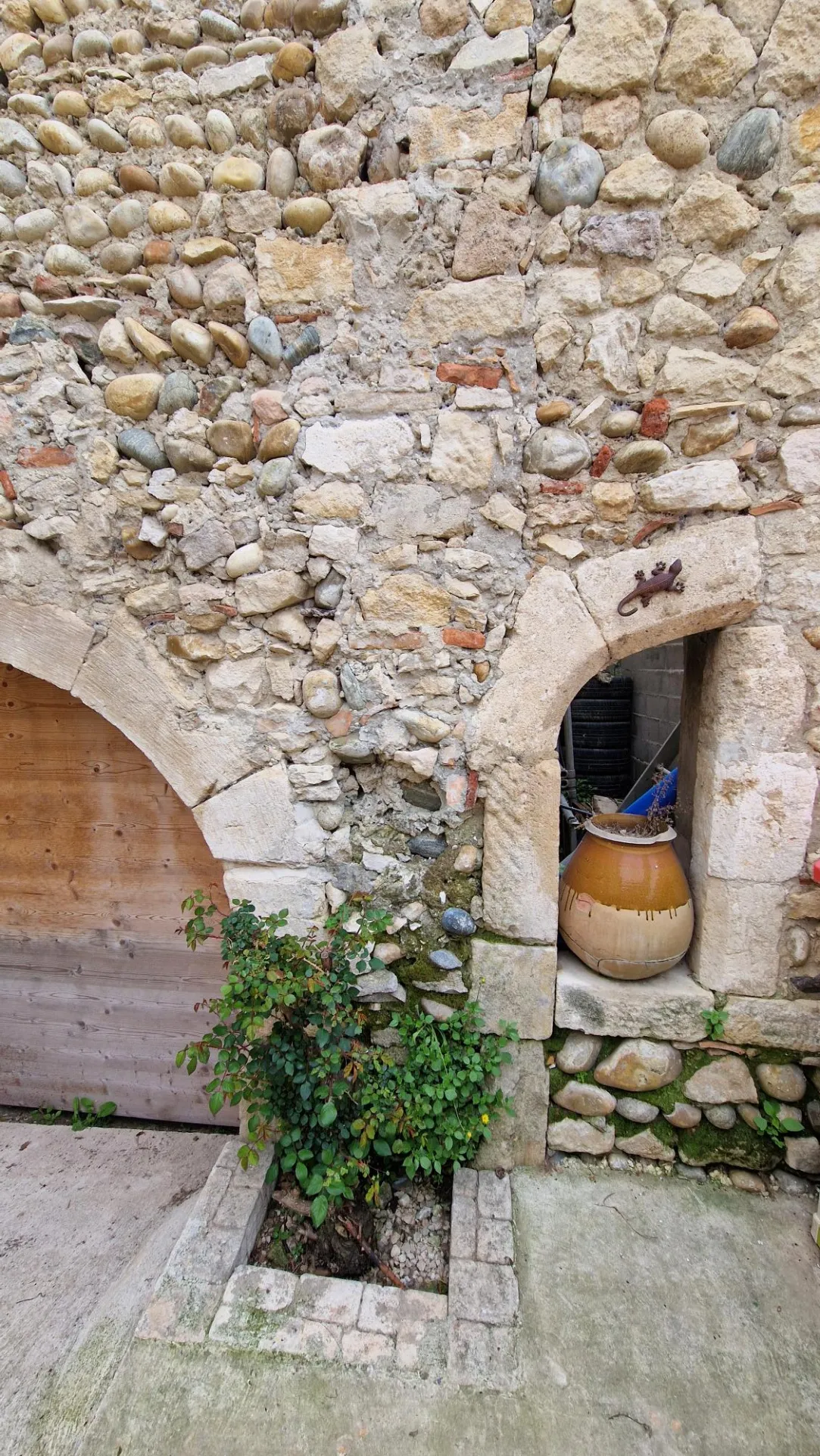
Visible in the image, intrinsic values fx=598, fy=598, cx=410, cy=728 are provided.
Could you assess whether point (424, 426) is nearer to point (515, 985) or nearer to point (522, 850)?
point (522, 850)

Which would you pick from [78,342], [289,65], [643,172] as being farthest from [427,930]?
[289,65]

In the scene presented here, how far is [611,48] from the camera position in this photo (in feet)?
4.73

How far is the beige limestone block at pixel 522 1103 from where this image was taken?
5.76ft

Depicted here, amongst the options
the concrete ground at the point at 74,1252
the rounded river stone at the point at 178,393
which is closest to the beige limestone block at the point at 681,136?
the rounded river stone at the point at 178,393

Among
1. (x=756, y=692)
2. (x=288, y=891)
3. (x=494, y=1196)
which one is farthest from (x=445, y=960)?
(x=756, y=692)

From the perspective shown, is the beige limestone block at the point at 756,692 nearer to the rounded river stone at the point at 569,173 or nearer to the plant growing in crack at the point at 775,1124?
the plant growing in crack at the point at 775,1124

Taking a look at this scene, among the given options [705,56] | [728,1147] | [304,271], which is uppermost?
[705,56]

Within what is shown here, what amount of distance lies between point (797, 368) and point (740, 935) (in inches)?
59.0

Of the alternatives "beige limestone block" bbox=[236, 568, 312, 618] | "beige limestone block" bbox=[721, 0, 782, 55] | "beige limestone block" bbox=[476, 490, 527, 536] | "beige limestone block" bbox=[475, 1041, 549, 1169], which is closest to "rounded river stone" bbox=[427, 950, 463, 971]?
"beige limestone block" bbox=[475, 1041, 549, 1169]

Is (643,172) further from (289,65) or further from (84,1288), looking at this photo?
(84,1288)

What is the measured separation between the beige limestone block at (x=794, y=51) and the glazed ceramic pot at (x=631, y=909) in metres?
1.88

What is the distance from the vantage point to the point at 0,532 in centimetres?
170

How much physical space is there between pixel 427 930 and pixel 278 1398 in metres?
1.02

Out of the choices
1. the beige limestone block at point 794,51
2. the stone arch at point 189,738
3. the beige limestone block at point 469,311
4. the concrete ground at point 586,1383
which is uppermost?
the beige limestone block at point 794,51
